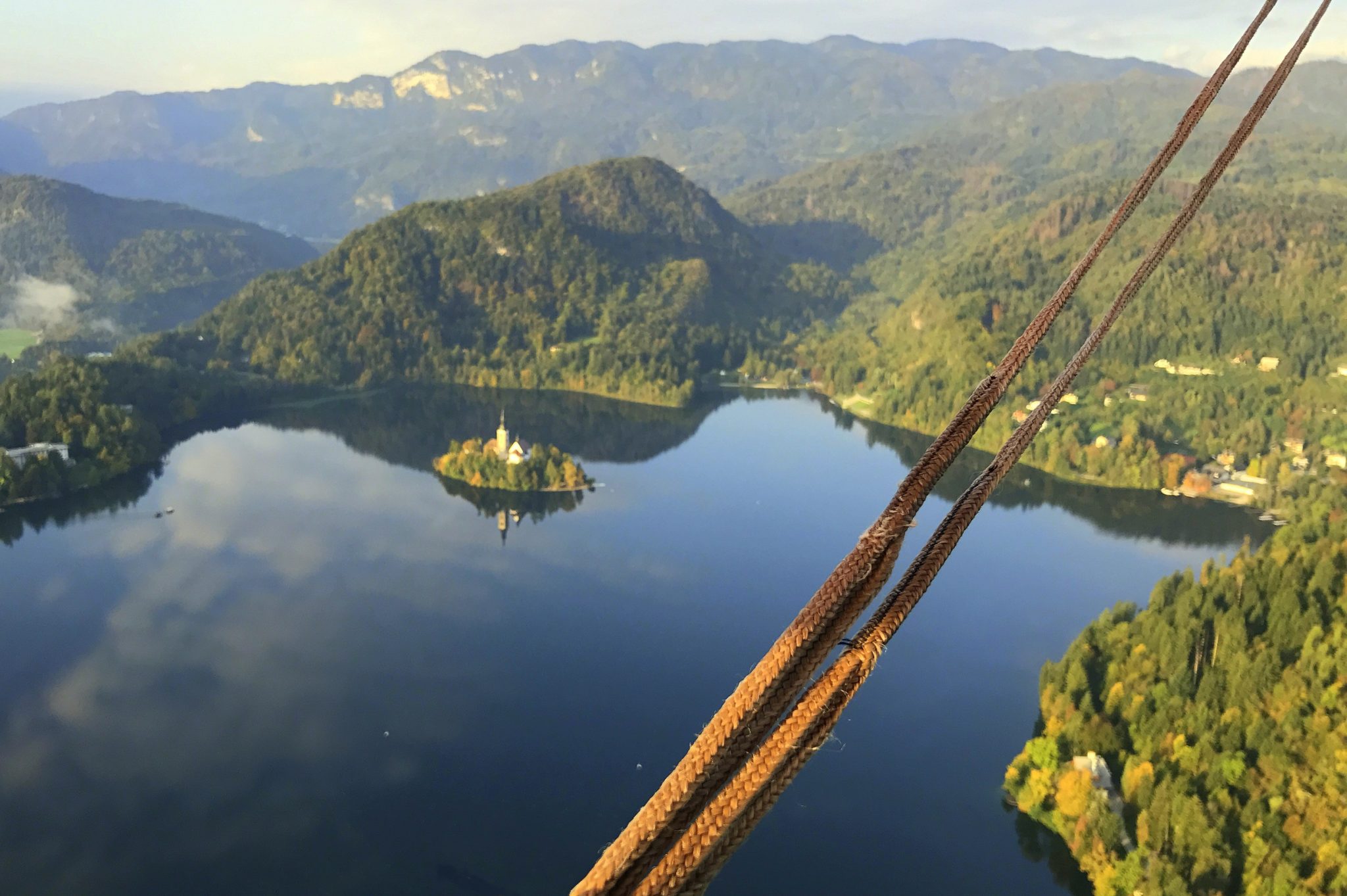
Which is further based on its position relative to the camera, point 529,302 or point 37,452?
point 529,302

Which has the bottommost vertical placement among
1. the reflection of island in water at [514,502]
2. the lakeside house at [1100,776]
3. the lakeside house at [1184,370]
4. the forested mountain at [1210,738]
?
the reflection of island in water at [514,502]

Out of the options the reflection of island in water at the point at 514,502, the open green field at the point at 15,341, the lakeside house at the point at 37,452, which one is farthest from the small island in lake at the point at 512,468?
the open green field at the point at 15,341

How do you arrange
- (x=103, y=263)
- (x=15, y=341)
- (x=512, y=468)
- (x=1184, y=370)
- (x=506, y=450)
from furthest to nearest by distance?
1. (x=103, y=263)
2. (x=15, y=341)
3. (x=1184, y=370)
4. (x=506, y=450)
5. (x=512, y=468)

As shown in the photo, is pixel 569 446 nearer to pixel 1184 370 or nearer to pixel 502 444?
pixel 502 444

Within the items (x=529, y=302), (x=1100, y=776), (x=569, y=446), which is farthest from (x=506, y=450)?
(x=529, y=302)

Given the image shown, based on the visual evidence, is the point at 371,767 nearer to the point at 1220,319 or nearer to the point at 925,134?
the point at 1220,319

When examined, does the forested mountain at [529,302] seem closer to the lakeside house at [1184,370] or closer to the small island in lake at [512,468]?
the small island in lake at [512,468]
